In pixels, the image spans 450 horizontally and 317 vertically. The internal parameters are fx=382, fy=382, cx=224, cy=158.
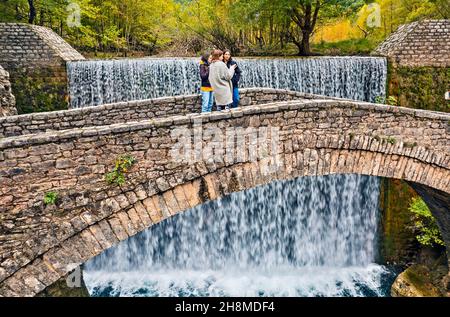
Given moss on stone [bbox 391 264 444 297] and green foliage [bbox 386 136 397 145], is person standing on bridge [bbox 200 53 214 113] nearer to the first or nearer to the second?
green foliage [bbox 386 136 397 145]

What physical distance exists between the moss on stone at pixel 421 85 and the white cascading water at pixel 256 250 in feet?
9.76

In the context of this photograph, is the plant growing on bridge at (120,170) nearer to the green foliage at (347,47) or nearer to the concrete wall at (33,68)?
the concrete wall at (33,68)

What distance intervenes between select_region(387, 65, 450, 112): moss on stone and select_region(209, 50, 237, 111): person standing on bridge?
7.39 metres

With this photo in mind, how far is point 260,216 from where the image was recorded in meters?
10.8

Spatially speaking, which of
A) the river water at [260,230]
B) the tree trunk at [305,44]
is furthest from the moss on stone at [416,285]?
the tree trunk at [305,44]

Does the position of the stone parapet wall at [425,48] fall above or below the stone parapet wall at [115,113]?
above

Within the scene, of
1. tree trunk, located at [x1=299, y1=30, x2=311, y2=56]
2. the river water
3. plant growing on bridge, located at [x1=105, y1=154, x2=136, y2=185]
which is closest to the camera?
plant growing on bridge, located at [x1=105, y1=154, x2=136, y2=185]

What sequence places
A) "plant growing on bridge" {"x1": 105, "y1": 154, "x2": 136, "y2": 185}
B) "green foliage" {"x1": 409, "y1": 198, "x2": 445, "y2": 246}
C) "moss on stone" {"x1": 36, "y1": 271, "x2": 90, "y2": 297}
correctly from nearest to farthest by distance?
"plant growing on bridge" {"x1": 105, "y1": 154, "x2": 136, "y2": 185}
"moss on stone" {"x1": 36, "y1": 271, "x2": 90, "y2": 297}
"green foliage" {"x1": 409, "y1": 198, "x2": 445, "y2": 246}

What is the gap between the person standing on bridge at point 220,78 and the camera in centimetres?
658

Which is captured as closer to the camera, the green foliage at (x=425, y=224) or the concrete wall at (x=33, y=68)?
the concrete wall at (x=33, y=68)

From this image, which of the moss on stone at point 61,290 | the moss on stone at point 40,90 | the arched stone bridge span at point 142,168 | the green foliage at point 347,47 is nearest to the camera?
Result: the arched stone bridge span at point 142,168

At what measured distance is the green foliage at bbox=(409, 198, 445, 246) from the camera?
1081 centimetres

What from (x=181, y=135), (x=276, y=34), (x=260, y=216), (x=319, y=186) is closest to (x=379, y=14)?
(x=276, y=34)

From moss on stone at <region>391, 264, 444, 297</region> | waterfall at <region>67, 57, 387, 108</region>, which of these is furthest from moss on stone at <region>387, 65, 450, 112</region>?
moss on stone at <region>391, 264, 444, 297</region>
